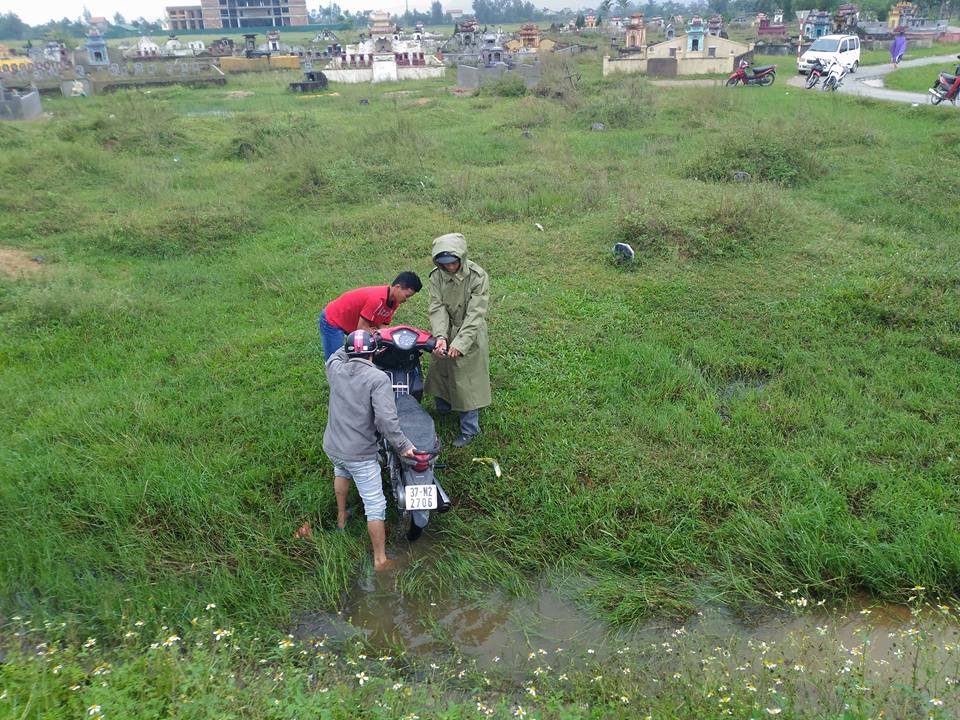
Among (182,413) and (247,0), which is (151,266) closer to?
(182,413)

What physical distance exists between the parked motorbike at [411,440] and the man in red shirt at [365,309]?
20cm

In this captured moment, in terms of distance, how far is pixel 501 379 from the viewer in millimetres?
5262

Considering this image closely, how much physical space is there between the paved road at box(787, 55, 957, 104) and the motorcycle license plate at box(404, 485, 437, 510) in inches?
701

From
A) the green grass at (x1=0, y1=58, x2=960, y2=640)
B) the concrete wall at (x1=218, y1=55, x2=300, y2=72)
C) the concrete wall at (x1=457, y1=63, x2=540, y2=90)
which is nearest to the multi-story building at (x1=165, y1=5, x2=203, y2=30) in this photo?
the concrete wall at (x1=218, y1=55, x2=300, y2=72)

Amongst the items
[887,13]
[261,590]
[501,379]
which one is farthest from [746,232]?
[887,13]

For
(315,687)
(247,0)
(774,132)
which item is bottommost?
(315,687)

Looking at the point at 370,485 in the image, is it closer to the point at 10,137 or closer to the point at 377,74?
the point at 10,137

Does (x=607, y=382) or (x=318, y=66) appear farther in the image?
(x=318, y=66)

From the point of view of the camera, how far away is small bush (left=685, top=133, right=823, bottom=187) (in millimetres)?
10062

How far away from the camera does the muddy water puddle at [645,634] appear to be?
2.92 meters

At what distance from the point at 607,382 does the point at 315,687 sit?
122 inches

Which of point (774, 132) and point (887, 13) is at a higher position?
Result: point (887, 13)

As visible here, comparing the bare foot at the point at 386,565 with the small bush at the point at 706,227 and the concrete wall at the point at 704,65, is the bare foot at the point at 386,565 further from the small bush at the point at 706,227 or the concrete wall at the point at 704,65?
the concrete wall at the point at 704,65

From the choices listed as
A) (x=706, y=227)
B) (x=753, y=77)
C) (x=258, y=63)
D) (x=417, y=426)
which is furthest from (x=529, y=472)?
(x=258, y=63)
